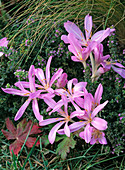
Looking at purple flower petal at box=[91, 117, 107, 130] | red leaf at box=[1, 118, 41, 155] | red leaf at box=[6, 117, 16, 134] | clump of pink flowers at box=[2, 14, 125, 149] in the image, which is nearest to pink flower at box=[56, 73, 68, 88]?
clump of pink flowers at box=[2, 14, 125, 149]

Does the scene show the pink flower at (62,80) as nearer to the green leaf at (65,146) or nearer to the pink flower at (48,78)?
the pink flower at (48,78)

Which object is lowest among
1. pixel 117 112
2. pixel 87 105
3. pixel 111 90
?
pixel 117 112

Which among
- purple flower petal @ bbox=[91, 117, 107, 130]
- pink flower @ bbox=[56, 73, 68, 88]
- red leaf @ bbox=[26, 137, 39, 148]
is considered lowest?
red leaf @ bbox=[26, 137, 39, 148]

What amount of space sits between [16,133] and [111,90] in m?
0.65

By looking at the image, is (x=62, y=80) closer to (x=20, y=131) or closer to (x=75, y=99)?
(x=75, y=99)

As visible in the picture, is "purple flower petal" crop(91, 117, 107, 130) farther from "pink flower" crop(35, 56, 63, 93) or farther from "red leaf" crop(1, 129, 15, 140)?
"red leaf" crop(1, 129, 15, 140)

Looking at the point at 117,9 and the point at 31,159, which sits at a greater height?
the point at 117,9

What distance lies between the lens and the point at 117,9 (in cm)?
167

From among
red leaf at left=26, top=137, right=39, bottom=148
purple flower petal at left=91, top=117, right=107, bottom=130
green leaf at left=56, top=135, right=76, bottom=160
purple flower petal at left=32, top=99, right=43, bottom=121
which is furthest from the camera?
red leaf at left=26, top=137, right=39, bottom=148

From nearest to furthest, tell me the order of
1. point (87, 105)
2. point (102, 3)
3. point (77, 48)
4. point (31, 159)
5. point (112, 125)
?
point (87, 105), point (77, 48), point (112, 125), point (31, 159), point (102, 3)

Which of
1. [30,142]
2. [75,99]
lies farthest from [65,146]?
[75,99]

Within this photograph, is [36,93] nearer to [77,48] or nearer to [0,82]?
[77,48]

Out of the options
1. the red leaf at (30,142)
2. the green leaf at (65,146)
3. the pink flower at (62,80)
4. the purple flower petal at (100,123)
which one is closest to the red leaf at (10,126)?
the red leaf at (30,142)

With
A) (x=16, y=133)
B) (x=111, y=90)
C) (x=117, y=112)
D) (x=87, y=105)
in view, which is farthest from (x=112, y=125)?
(x=16, y=133)
